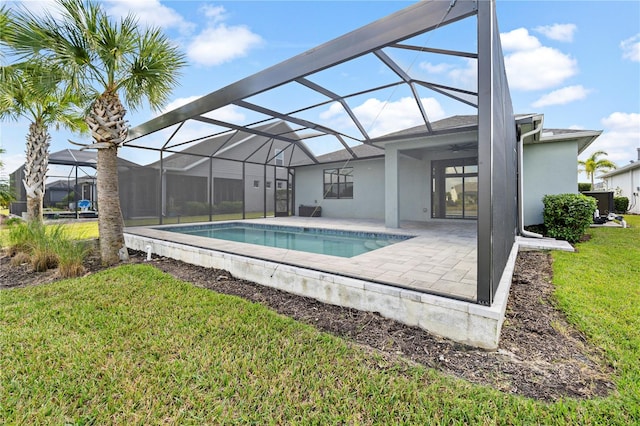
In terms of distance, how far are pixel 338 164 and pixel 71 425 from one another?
13.7 meters

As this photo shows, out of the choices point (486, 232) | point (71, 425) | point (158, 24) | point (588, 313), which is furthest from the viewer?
point (158, 24)

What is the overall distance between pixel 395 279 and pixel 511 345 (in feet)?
4.28

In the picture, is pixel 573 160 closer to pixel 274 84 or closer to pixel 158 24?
pixel 274 84

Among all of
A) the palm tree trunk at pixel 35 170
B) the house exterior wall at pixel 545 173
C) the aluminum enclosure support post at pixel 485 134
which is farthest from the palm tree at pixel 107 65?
the house exterior wall at pixel 545 173

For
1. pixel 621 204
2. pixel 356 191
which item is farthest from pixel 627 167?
pixel 356 191

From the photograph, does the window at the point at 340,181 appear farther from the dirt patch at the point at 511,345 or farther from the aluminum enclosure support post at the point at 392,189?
the dirt patch at the point at 511,345

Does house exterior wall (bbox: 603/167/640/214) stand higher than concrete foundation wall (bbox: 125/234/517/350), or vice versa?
house exterior wall (bbox: 603/167/640/214)

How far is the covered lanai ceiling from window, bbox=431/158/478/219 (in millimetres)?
3627

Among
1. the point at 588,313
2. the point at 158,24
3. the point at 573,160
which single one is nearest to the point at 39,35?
the point at 158,24

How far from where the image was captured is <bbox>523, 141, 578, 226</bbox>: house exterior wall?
9.01 meters

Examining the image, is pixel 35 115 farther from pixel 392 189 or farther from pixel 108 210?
pixel 392 189

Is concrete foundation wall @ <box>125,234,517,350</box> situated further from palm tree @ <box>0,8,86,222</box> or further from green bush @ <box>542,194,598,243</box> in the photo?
palm tree @ <box>0,8,86,222</box>

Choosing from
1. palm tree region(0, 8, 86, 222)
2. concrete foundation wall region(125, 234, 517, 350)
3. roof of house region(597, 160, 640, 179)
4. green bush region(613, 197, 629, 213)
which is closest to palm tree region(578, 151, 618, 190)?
roof of house region(597, 160, 640, 179)

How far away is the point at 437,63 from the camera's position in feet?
15.8
